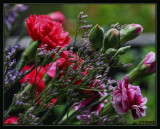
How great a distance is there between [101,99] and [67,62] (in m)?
0.10

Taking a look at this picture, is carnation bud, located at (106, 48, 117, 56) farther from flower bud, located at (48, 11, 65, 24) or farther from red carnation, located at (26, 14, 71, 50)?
flower bud, located at (48, 11, 65, 24)

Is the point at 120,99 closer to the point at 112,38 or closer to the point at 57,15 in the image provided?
the point at 112,38

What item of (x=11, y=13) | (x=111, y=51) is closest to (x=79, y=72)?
(x=111, y=51)

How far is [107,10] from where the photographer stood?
1.94ft

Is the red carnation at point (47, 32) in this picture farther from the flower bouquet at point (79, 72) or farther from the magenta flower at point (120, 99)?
the magenta flower at point (120, 99)

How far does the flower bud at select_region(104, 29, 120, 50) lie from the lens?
387mm

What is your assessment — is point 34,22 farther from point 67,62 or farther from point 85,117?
point 85,117

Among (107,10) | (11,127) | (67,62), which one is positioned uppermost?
(107,10)

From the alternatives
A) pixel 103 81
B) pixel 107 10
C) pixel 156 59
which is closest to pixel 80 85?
pixel 103 81

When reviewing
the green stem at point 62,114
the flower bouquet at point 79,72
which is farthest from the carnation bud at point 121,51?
the green stem at point 62,114

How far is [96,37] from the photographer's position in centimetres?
39

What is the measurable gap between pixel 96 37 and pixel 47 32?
0.08m

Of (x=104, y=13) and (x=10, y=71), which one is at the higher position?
(x=104, y=13)

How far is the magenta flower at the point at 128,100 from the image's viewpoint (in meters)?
0.38
